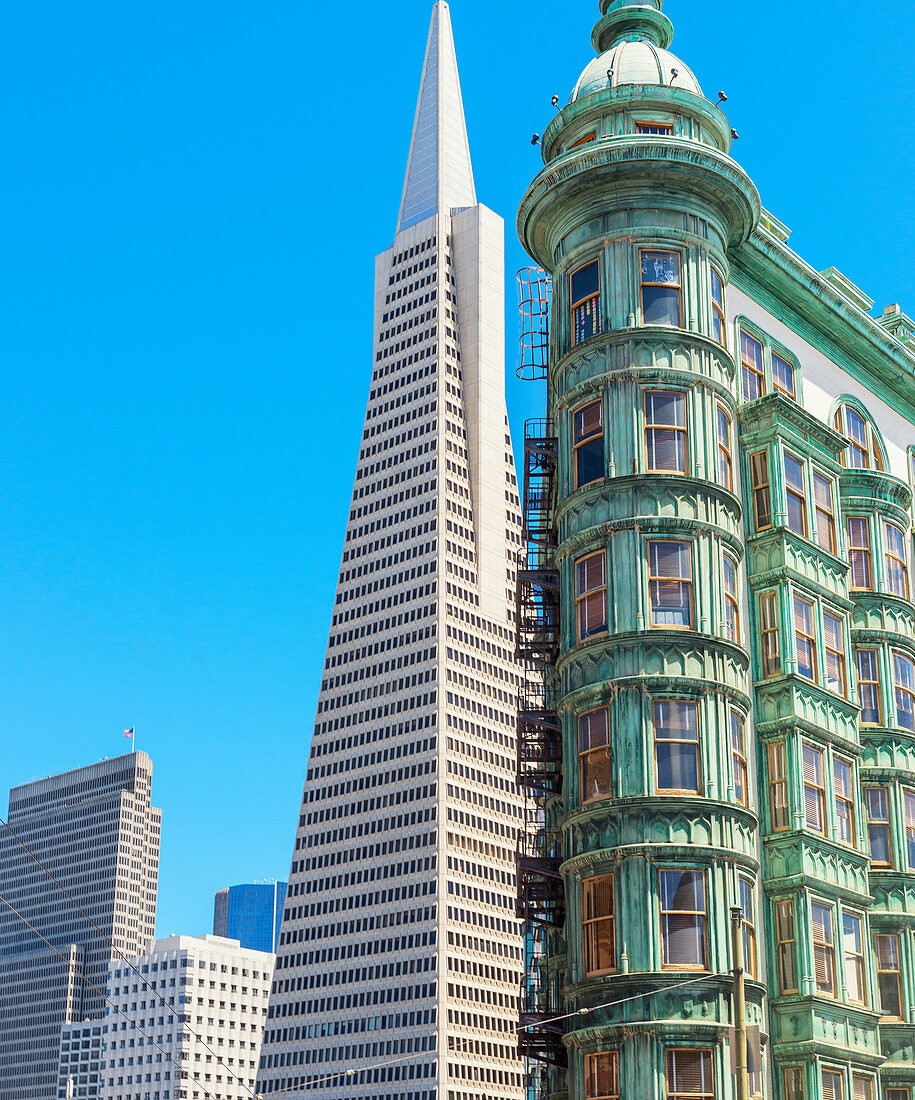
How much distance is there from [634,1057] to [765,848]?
1003 cm

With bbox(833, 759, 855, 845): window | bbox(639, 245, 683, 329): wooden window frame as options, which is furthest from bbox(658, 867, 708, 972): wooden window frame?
bbox(639, 245, 683, 329): wooden window frame

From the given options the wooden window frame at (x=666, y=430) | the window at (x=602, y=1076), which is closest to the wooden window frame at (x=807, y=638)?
the wooden window frame at (x=666, y=430)

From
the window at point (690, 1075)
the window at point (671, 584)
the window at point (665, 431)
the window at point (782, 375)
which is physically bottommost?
the window at point (690, 1075)

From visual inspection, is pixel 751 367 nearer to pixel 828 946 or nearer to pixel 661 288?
pixel 661 288

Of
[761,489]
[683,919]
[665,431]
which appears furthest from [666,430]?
[683,919]

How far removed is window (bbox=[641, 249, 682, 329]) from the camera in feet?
166

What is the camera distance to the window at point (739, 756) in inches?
1825

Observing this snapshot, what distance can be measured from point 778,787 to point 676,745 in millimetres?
6596

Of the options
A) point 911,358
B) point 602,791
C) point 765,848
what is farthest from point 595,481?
point 911,358

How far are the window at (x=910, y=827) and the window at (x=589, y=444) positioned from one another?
18206mm

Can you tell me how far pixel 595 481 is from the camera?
4872 cm

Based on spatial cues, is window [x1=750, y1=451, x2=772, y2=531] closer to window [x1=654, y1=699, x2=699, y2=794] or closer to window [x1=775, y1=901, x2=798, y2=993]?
window [x1=654, y1=699, x2=699, y2=794]

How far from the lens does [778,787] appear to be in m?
50.1

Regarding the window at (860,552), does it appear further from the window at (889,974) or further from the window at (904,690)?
the window at (889,974)
